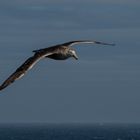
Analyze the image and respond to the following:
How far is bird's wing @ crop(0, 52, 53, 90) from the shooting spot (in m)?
26.9

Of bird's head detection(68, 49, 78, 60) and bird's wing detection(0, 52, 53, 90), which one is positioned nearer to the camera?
bird's wing detection(0, 52, 53, 90)

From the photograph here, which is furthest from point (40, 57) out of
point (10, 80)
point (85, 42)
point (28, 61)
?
point (85, 42)

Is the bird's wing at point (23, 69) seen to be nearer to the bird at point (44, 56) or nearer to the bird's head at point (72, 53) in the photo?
the bird at point (44, 56)

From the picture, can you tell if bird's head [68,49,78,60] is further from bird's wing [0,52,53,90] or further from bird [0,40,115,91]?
bird's wing [0,52,53,90]

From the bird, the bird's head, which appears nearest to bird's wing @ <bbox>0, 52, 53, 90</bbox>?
the bird

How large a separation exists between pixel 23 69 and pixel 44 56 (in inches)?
53.3

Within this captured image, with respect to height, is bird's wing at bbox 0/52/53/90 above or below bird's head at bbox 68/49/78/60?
below

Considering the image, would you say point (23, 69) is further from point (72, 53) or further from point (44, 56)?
point (72, 53)

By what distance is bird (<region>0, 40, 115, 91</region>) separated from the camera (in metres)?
27.3

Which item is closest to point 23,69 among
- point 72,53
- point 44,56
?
point 44,56

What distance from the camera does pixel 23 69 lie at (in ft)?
91.6

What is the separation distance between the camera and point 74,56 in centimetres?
3069

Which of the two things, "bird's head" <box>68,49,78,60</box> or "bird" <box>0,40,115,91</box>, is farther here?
"bird's head" <box>68,49,78,60</box>

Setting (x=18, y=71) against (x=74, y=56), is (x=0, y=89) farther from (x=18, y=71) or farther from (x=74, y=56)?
(x=74, y=56)
